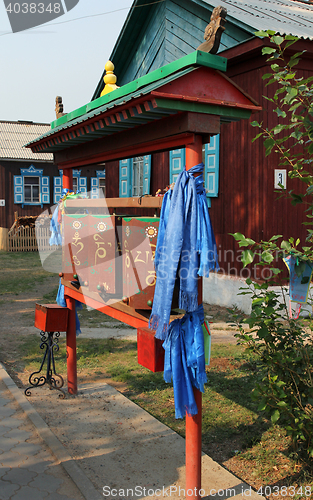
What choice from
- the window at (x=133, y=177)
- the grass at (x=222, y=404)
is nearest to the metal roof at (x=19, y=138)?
the window at (x=133, y=177)

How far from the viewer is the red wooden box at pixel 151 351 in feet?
10.1

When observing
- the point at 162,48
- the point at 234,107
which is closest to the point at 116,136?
the point at 234,107

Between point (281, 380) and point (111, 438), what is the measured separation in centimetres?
177

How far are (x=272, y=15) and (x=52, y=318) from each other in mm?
7704

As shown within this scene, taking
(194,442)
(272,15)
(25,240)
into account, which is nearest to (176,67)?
(194,442)

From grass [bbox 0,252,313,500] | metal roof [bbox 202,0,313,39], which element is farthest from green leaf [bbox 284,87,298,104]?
metal roof [bbox 202,0,313,39]

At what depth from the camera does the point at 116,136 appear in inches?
147

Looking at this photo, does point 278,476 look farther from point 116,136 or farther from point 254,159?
point 254,159

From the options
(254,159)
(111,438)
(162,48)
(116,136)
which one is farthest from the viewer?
(162,48)

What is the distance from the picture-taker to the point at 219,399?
490cm

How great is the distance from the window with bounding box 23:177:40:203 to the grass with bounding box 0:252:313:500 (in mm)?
16068

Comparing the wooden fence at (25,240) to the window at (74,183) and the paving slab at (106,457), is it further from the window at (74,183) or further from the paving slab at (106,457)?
the paving slab at (106,457)

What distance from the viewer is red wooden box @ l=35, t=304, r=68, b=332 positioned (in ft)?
16.3

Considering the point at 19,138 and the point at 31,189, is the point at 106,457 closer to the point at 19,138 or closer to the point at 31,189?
the point at 31,189
